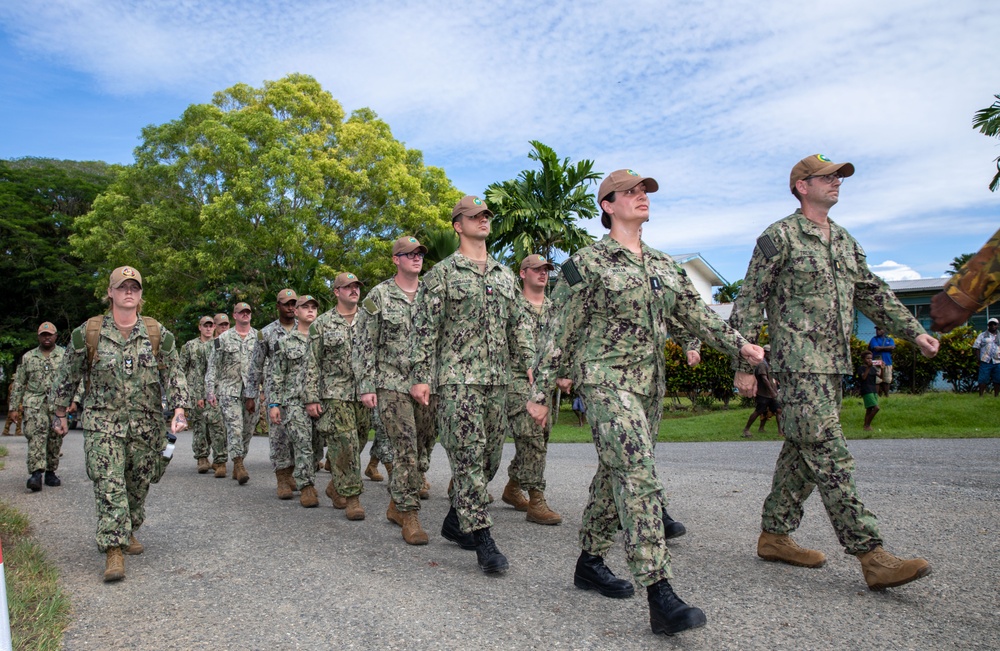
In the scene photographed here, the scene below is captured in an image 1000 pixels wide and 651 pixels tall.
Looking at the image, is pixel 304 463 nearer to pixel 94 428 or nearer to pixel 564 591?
pixel 94 428

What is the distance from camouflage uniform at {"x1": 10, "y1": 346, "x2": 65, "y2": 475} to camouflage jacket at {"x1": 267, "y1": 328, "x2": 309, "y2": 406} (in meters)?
2.72

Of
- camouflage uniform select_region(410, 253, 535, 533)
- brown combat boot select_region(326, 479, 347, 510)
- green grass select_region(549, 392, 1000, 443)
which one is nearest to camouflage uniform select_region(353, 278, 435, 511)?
camouflage uniform select_region(410, 253, 535, 533)

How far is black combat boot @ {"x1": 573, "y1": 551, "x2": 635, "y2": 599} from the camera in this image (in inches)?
178

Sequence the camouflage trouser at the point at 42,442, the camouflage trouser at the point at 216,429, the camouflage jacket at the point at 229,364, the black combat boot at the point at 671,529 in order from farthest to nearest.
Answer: the camouflage trouser at the point at 216,429 < the camouflage jacket at the point at 229,364 < the camouflage trouser at the point at 42,442 < the black combat boot at the point at 671,529

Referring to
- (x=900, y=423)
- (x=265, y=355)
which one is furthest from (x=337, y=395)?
(x=900, y=423)

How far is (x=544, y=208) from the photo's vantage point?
28000 mm

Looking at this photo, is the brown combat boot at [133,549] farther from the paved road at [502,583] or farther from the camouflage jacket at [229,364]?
the camouflage jacket at [229,364]

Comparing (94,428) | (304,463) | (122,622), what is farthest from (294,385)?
(122,622)

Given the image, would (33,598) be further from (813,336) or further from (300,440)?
(813,336)

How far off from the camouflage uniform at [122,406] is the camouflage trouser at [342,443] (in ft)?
6.04

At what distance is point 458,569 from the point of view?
539 cm

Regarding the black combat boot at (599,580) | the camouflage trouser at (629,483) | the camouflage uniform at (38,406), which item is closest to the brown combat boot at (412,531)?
the black combat boot at (599,580)

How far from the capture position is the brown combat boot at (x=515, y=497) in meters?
7.54

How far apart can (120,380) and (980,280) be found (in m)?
5.53
